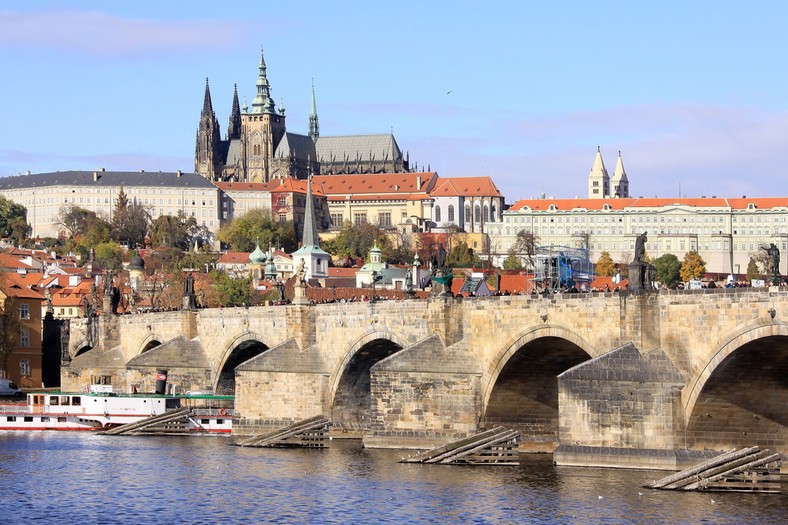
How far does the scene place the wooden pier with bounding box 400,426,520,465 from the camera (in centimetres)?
5197

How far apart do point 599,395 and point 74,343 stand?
5860 cm

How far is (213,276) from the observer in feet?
579

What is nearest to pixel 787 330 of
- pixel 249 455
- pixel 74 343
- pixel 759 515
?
pixel 759 515

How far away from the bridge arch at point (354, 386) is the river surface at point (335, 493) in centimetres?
418

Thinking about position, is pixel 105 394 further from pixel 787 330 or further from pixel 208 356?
pixel 787 330

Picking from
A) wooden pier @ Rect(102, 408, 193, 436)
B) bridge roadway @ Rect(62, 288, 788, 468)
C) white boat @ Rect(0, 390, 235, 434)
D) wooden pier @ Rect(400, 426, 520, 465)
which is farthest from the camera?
white boat @ Rect(0, 390, 235, 434)

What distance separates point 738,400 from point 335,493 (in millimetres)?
11952

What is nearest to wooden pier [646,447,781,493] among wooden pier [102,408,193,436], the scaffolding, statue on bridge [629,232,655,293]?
statue on bridge [629,232,655,293]

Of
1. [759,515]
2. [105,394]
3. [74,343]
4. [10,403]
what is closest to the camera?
[759,515]

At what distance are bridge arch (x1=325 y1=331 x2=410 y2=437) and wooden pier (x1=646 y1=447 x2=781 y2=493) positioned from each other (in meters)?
20.3

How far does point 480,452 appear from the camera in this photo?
52125 mm

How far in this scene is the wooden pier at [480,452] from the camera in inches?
2046

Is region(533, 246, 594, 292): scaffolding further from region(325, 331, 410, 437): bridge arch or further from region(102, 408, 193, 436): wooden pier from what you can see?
region(102, 408, 193, 436): wooden pier

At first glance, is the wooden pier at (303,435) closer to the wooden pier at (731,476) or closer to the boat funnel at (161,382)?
the boat funnel at (161,382)
